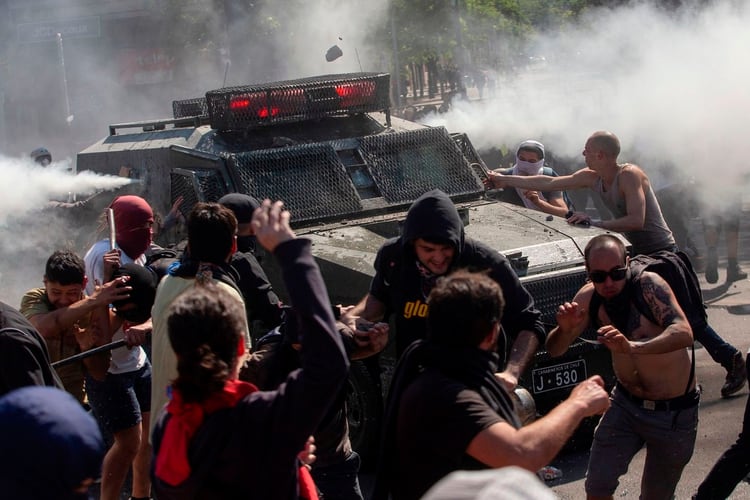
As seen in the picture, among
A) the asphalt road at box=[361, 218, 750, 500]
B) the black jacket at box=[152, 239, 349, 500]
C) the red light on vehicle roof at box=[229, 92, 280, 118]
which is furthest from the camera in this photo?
the red light on vehicle roof at box=[229, 92, 280, 118]

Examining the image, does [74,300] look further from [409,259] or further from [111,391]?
[409,259]

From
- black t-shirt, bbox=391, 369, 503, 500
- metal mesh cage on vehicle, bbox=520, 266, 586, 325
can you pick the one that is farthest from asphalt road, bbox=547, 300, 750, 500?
black t-shirt, bbox=391, 369, 503, 500

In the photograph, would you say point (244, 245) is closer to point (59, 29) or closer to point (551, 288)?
point (551, 288)

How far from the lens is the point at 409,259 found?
4566mm

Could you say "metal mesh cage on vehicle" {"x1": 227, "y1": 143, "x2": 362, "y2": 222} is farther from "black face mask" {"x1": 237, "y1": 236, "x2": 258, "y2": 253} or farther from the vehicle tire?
"black face mask" {"x1": 237, "y1": 236, "x2": 258, "y2": 253}

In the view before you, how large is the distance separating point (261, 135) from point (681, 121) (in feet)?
23.6

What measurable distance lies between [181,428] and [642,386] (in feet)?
8.49

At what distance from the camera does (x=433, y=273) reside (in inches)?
175

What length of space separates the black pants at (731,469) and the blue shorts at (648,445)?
426 mm

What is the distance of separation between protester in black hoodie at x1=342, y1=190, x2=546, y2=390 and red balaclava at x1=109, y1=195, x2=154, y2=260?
5.75 ft

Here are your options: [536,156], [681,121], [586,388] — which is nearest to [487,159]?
[681,121]

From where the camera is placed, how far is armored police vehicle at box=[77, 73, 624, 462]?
635cm

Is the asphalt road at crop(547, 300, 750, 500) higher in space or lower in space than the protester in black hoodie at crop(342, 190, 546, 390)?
lower

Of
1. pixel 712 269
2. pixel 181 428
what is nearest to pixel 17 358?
pixel 181 428
